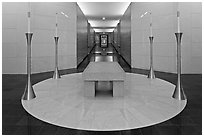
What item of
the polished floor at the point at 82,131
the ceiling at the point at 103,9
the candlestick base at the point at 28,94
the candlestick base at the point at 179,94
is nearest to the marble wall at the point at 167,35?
the ceiling at the point at 103,9

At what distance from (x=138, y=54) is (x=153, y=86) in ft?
11.7

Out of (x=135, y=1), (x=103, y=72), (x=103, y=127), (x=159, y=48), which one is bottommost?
(x=103, y=127)

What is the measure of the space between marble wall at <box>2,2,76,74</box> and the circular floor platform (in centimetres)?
282

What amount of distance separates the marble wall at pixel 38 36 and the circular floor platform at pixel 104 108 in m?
2.82

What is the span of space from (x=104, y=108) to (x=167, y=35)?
15.8 feet

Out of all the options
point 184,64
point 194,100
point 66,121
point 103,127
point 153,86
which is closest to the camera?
point 103,127

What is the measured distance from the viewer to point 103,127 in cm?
253

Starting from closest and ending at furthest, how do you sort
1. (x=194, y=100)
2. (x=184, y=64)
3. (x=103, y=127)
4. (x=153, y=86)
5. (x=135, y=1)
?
(x=103, y=127)
(x=194, y=100)
(x=153, y=86)
(x=184, y=64)
(x=135, y=1)

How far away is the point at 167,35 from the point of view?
7.17 metres

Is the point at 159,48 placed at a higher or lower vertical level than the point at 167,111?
higher

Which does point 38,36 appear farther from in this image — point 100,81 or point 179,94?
point 179,94

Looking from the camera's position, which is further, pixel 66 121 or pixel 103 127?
pixel 66 121

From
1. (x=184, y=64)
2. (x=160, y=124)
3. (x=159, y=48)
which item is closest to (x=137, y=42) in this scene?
(x=159, y=48)

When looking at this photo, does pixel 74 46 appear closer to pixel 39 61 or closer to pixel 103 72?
pixel 39 61
